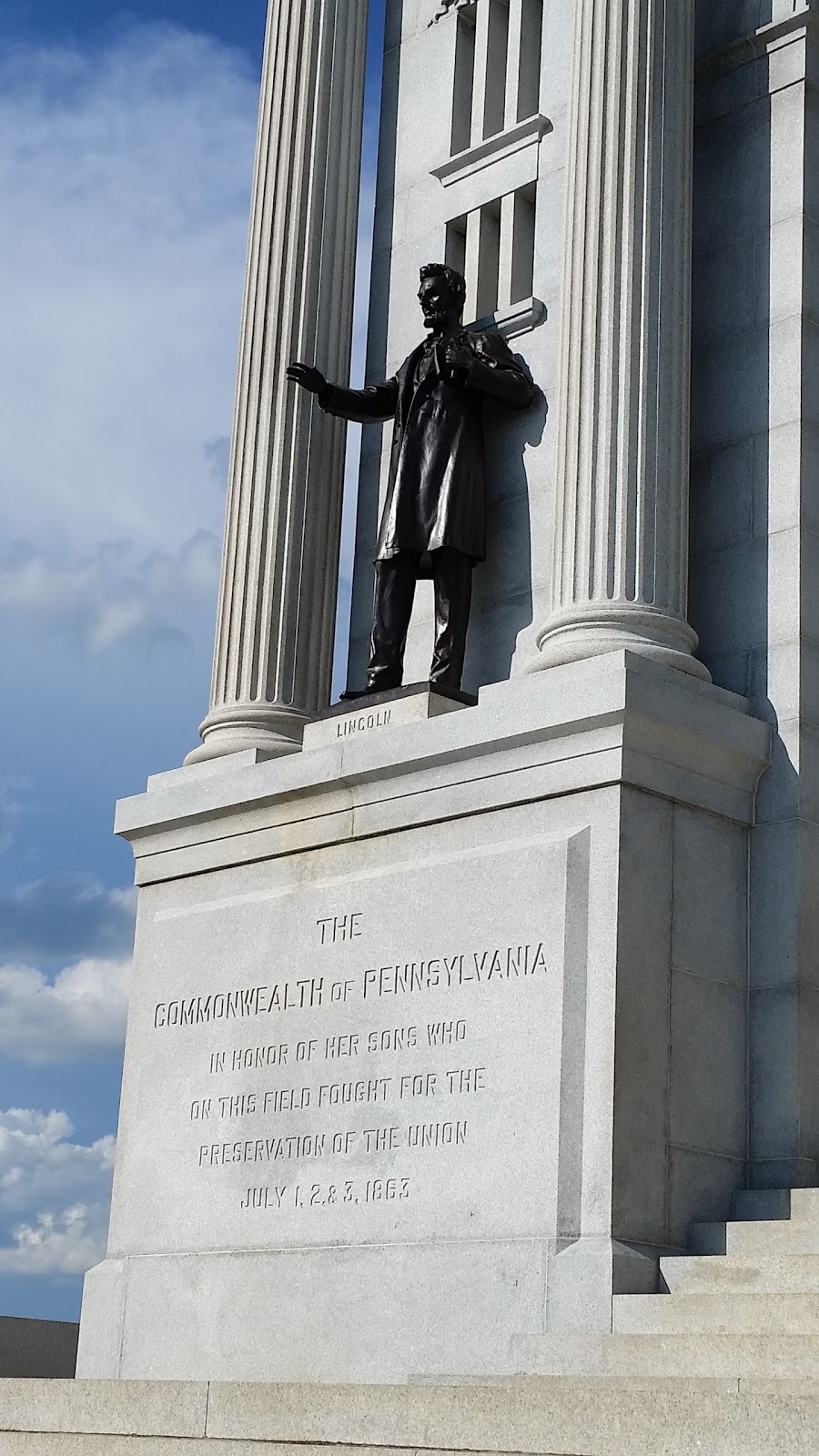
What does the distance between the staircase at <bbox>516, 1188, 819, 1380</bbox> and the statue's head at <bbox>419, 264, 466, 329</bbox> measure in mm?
7965

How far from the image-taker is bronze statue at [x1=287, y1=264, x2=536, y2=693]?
16.7 meters

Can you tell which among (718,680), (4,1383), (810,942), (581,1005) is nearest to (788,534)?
(718,680)

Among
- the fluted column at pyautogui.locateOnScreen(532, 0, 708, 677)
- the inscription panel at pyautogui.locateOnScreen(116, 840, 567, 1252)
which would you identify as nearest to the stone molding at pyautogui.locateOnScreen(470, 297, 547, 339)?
the fluted column at pyautogui.locateOnScreen(532, 0, 708, 677)

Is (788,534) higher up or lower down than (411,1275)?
higher up

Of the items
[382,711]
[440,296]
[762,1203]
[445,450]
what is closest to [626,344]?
[445,450]

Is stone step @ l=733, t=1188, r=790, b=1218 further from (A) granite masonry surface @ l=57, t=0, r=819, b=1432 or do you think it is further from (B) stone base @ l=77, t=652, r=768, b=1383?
(B) stone base @ l=77, t=652, r=768, b=1383

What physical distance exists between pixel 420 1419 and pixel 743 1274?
126 inches

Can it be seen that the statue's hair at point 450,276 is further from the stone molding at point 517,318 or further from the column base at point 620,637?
the column base at point 620,637

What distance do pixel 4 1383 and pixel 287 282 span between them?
1029 centimetres

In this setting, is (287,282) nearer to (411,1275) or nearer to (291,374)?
(291,374)

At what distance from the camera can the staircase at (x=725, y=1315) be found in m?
10.8

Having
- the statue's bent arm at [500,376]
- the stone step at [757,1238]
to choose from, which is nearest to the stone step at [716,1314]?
the stone step at [757,1238]

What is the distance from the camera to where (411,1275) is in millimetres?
13664

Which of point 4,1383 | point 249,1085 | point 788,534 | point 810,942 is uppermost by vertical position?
point 788,534
